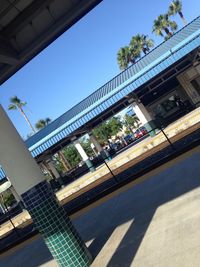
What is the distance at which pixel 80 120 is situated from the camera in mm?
28141

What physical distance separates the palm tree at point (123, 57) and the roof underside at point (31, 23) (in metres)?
60.6

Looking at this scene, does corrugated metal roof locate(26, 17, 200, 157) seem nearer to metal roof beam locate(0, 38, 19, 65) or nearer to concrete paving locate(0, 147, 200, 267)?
concrete paving locate(0, 147, 200, 267)

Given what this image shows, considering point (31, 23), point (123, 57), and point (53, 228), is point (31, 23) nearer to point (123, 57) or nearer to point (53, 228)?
point (53, 228)

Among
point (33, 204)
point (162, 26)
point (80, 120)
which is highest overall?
point (162, 26)

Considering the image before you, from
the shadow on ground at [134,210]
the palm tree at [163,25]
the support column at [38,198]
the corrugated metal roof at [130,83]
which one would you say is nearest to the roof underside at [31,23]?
the support column at [38,198]

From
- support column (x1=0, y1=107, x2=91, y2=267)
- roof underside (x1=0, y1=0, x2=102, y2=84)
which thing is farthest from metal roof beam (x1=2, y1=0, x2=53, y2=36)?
support column (x1=0, y1=107, x2=91, y2=267)

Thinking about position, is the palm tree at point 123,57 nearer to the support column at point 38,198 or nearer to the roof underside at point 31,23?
the roof underside at point 31,23

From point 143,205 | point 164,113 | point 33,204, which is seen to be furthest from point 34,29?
point 164,113

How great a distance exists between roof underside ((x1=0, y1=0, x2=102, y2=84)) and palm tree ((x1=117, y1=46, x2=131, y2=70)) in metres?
60.6

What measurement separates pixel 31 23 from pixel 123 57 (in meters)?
62.0

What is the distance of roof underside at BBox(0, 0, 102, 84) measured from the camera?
354 inches

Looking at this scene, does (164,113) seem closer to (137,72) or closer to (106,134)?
(137,72)

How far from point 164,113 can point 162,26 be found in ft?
118

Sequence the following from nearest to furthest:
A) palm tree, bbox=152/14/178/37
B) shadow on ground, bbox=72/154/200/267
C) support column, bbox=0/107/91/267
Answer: support column, bbox=0/107/91/267 → shadow on ground, bbox=72/154/200/267 → palm tree, bbox=152/14/178/37
